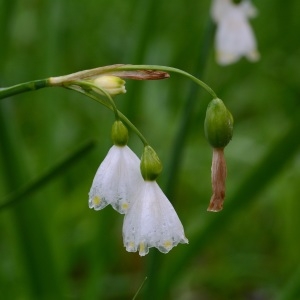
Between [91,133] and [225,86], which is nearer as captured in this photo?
[225,86]

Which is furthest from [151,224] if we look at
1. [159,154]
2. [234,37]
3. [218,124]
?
[159,154]

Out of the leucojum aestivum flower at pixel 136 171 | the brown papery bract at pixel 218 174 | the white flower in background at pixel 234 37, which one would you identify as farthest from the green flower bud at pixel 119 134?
the white flower in background at pixel 234 37

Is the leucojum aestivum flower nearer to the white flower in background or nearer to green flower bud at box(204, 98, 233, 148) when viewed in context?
green flower bud at box(204, 98, 233, 148)

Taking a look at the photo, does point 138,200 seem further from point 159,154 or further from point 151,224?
point 159,154

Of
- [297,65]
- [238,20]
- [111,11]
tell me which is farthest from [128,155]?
[111,11]

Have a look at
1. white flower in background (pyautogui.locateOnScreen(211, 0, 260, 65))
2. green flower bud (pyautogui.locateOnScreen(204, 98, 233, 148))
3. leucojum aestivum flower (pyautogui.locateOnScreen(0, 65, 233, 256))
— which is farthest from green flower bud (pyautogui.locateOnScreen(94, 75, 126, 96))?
white flower in background (pyautogui.locateOnScreen(211, 0, 260, 65))

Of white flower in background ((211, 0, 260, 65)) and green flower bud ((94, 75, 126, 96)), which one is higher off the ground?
green flower bud ((94, 75, 126, 96))

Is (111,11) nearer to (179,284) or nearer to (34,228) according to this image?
(179,284)
